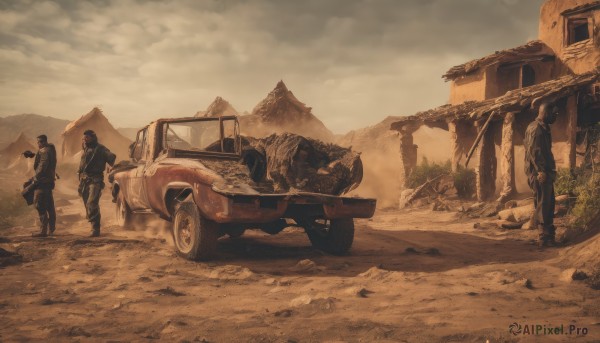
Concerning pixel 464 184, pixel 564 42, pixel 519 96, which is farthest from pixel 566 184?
pixel 564 42

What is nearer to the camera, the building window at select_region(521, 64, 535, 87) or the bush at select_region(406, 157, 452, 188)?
the bush at select_region(406, 157, 452, 188)

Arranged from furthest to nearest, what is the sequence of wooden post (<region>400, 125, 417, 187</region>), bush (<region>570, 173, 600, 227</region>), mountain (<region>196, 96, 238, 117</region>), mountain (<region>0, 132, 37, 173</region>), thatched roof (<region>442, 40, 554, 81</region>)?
mountain (<region>0, 132, 37, 173</region>)
mountain (<region>196, 96, 238, 117</region>)
wooden post (<region>400, 125, 417, 187</region>)
thatched roof (<region>442, 40, 554, 81</region>)
bush (<region>570, 173, 600, 227</region>)

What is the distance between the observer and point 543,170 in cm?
591

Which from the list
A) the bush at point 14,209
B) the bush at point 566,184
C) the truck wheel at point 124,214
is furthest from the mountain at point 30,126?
the bush at point 566,184

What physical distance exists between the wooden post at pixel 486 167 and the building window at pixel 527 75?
508 cm

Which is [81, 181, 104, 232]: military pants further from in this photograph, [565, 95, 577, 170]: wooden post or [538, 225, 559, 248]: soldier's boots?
[565, 95, 577, 170]: wooden post

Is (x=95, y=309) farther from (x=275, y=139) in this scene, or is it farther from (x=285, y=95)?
(x=285, y=95)

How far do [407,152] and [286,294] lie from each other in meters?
14.3

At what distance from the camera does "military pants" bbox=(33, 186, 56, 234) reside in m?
7.24

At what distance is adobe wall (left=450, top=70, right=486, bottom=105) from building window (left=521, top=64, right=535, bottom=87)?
5.27 feet

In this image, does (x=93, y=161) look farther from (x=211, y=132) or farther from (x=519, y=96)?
(x=519, y=96)

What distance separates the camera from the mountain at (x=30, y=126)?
192ft

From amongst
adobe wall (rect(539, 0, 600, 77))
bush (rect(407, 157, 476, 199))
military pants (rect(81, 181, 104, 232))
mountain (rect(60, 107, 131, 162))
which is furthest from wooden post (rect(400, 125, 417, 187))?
mountain (rect(60, 107, 131, 162))

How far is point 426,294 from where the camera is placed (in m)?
3.47
